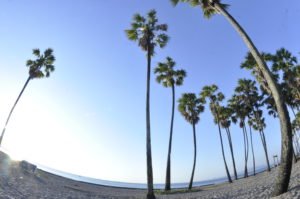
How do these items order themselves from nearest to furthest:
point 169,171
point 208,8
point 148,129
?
1. point 208,8
2. point 148,129
3. point 169,171

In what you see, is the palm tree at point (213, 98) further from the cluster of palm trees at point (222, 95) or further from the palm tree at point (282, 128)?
the palm tree at point (282, 128)

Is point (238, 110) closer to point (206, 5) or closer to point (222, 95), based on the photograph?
point (222, 95)

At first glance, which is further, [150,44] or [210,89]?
[210,89]

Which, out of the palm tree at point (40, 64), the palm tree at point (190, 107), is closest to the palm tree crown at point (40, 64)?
the palm tree at point (40, 64)

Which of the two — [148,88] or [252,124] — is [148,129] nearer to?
[148,88]

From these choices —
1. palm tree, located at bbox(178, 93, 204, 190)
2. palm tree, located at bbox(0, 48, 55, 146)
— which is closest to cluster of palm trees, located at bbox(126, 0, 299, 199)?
palm tree, located at bbox(178, 93, 204, 190)

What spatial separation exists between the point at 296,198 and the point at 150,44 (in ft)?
59.2

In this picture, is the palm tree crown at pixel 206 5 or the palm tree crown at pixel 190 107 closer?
the palm tree crown at pixel 206 5

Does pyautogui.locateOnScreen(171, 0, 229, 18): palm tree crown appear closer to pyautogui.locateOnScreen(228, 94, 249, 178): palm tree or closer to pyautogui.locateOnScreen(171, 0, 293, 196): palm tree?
pyautogui.locateOnScreen(171, 0, 293, 196): palm tree

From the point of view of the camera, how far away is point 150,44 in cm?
2319

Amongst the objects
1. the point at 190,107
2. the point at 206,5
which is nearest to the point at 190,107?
the point at 190,107

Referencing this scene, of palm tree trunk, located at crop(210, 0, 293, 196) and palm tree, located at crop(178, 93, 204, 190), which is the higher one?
palm tree, located at crop(178, 93, 204, 190)

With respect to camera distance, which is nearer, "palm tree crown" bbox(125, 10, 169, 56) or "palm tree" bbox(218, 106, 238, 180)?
"palm tree crown" bbox(125, 10, 169, 56)

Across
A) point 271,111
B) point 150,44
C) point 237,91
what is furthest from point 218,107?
point 150,44
